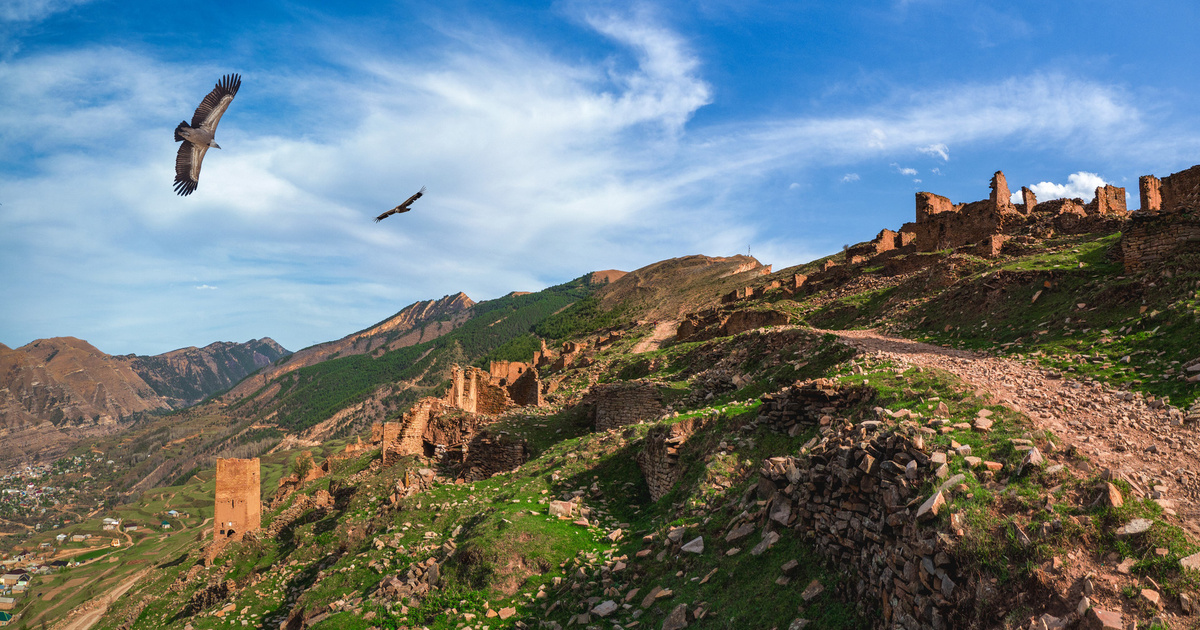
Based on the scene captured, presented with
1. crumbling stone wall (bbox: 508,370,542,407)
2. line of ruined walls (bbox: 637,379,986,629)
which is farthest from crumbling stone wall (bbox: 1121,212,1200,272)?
crumbling stone wall (bbox: 508,370,542,407)

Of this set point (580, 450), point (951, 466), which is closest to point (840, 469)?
point (951, 466)

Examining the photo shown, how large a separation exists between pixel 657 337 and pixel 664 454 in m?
42.9

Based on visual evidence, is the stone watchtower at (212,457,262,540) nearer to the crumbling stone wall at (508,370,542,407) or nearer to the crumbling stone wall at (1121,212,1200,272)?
the crumbling stone wall at (508,370,542,407)

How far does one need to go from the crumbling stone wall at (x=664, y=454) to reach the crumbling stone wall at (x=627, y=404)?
12.4 ft

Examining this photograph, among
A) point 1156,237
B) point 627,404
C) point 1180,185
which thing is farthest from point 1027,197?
point 627,404

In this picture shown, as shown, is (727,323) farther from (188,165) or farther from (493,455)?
(188,165)

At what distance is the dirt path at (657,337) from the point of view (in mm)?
48000

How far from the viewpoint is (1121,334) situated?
396 inches

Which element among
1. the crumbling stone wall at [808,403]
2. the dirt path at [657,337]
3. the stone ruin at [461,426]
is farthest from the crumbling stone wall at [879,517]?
the dirt path at [657,337]

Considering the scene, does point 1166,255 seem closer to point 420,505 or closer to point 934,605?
point 934,605

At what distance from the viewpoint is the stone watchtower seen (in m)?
25.9

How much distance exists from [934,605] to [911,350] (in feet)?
36.7

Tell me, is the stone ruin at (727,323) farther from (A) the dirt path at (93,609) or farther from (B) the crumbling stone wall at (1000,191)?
(A) the dirt path at (93,609)

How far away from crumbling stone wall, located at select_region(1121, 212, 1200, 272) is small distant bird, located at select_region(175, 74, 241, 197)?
20.9 metres
